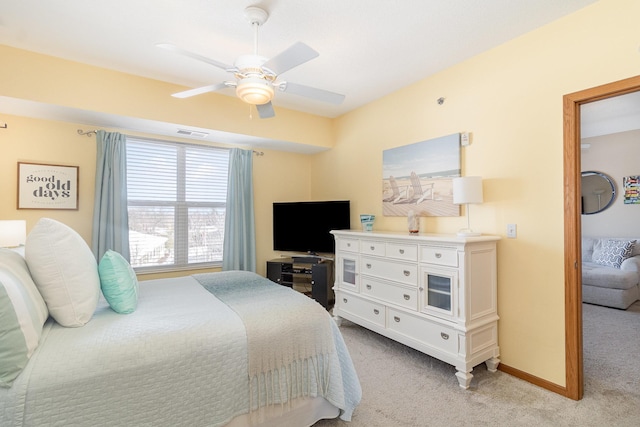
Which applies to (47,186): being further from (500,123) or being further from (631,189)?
(631,189)

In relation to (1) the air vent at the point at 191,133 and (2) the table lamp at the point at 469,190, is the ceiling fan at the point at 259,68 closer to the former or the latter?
(2) the table lamp at the point at 469,190

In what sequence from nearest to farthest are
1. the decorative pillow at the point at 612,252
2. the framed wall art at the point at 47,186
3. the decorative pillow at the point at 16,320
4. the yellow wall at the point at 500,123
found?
the decorative pillow at the point at 16,320 < the yellow wall at the point at 500,123 < the framed wall art at the point at 47,186 < the decorative pillow at the point at 612,252

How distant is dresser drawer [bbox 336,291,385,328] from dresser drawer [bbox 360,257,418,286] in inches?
12.2

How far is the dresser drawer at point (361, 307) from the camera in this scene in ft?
9.82

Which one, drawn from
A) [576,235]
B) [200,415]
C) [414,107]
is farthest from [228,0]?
[576,235]

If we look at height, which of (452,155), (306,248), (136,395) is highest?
(452,155)

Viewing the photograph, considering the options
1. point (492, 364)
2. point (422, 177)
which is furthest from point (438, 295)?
point (422, 177)

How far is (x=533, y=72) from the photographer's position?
2.37 m

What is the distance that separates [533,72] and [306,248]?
309cm

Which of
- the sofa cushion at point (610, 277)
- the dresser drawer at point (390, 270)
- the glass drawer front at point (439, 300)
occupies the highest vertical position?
the dresser drawer at point (390, 270)

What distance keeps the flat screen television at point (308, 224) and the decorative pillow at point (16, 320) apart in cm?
302

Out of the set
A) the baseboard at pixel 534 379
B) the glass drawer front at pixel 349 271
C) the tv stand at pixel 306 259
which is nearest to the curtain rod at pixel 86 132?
the tv stand at pixel 306 259

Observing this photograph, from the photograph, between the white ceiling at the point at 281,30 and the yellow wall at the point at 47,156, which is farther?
the yellow wall at the point at 47,156

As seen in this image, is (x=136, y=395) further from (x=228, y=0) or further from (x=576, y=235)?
(x=576, y=235)
